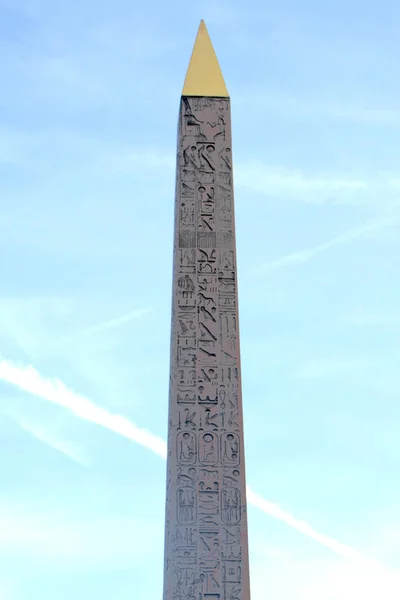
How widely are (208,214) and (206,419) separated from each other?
72.9 inches

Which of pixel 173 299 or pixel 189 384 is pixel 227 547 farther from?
pixel 173 299

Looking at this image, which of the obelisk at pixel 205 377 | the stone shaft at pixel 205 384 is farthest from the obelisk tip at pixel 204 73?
the stone shaft at pixel 205 384

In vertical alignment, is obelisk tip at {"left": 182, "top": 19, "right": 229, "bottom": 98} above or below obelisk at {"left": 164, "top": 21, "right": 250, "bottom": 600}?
above

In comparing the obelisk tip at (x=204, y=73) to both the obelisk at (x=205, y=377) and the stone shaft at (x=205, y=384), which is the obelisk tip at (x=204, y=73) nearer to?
the obelisk at (x=205, y=377)

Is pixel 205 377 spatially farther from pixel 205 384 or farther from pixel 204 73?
pixel 204 73

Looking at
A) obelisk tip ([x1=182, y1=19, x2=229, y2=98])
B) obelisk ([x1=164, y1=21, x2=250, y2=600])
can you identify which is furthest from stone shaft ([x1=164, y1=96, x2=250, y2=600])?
obelisk tip ([x1=182, y1=19, x2=229, y2=98])

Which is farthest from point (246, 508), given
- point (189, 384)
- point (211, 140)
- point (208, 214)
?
point (211, 140)

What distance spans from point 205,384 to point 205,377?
2.3 inches

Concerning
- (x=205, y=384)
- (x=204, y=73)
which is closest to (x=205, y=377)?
(x=205, y=384)

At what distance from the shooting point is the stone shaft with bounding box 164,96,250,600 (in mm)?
9508

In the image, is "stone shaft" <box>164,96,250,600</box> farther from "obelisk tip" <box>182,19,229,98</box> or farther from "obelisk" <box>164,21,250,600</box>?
"obelisk tip" <box>182,19,229,98</box>

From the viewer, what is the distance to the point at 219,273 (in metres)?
10.5

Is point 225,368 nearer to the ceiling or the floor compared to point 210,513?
nearer to the ceiling

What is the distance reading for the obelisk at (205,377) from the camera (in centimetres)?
952
